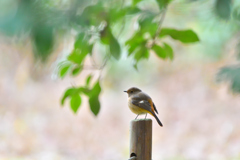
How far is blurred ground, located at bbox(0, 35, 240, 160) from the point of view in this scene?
157 inches

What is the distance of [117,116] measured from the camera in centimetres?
441

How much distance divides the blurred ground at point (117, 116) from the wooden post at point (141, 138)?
283 centimetres

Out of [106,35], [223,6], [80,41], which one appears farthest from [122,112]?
[223,6]

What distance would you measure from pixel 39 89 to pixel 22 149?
759 mm

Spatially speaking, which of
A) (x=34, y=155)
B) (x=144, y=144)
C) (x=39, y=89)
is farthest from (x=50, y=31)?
(x=39, y=89)

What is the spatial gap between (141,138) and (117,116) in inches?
128

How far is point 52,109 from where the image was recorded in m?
4.24

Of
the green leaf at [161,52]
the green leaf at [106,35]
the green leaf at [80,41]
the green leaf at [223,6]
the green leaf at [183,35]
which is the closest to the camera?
the green leaf at [223,6]

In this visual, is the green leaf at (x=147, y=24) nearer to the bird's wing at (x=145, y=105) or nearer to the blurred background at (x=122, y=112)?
the bird's wing at (x=145, y=105)

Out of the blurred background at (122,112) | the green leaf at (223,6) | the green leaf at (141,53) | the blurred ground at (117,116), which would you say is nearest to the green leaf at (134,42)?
the green leaf at (141,53)

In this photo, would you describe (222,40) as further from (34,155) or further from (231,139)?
(34,155)

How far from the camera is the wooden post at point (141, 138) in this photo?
45.9 inches

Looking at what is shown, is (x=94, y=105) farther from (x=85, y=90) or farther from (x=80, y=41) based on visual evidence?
(x=80, y=41)

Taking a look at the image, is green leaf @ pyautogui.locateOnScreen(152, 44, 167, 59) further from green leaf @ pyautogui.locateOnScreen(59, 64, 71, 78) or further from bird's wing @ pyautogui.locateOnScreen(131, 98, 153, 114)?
green leaf @ pyautogui.locateOnScreen(59, 64, 71, 78)
